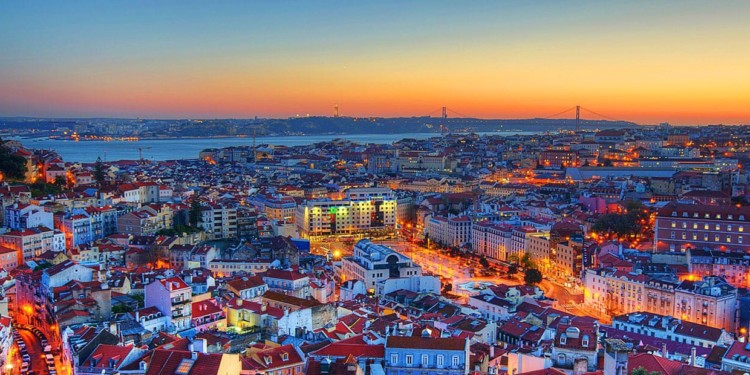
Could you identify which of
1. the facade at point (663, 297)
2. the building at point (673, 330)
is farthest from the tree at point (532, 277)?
the building at point (673, 330)

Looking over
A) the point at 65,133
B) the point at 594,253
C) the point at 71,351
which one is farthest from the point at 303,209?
the point at 65,133

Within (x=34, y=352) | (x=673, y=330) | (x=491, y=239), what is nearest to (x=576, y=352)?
(x=673, y=330)

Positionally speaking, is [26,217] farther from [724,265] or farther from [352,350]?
[724,265]

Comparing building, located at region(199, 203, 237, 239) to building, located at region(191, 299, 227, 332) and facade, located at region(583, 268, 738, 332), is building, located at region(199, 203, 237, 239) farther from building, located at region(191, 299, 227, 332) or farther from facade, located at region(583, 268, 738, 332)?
facade, located at region(583, 268, 738, 332)

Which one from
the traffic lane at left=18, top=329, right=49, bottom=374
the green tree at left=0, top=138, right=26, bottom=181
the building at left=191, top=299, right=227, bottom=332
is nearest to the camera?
the traffic lane at left=18, top=329, right=49, bottom=374

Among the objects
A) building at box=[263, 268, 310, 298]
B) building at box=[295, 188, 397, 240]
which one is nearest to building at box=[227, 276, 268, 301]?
building at box=[263, 268, 310, 298]

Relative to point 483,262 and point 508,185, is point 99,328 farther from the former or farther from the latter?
point 508,185
